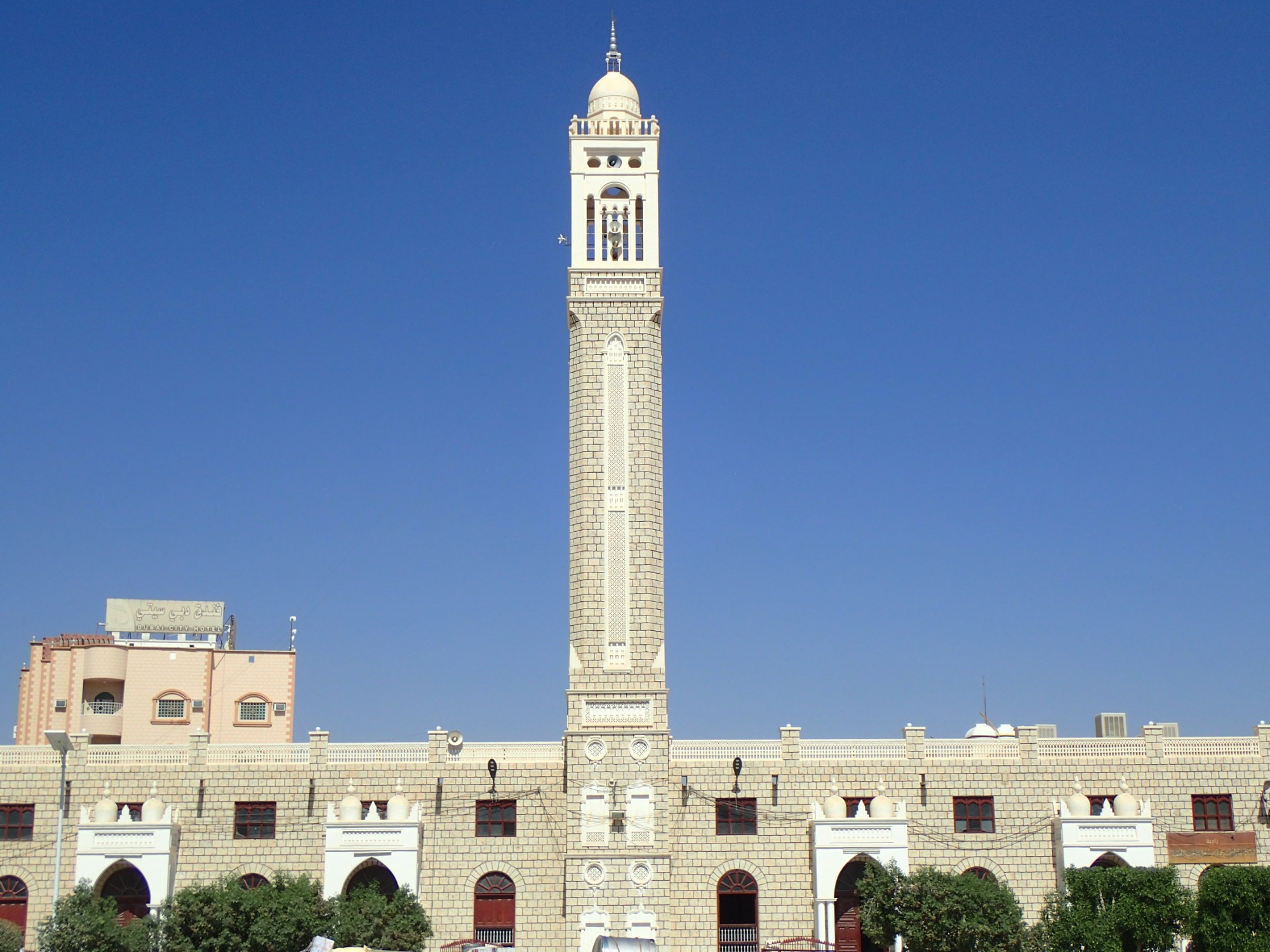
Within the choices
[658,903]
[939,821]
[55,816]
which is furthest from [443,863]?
[939,821]

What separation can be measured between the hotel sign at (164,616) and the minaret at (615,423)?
83.8ft

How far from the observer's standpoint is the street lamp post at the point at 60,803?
4469cm

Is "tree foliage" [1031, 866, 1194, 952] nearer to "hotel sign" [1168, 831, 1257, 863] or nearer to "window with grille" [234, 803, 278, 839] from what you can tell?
"hotel sign" [1168, 831, 1257, 863]

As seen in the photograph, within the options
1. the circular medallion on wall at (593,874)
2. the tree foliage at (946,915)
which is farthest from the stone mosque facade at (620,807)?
the tree foliage at (946,915)

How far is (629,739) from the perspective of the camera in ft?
151

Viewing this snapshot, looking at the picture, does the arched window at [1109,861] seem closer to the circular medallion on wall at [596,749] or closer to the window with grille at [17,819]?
the circular medallion on wall at [596,749]

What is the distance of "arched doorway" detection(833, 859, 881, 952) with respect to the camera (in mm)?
46156

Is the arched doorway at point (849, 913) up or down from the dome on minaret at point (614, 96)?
down

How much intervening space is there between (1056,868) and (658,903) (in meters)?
12.1

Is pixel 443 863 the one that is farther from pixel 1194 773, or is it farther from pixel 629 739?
pixel 1194 773

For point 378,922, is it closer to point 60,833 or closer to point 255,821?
point 255,821

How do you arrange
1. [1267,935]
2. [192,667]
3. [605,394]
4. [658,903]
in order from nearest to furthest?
[1267,935]
[658,903]
[605,394]
[192,667]

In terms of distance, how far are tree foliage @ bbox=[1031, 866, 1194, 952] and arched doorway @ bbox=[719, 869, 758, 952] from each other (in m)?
8.24

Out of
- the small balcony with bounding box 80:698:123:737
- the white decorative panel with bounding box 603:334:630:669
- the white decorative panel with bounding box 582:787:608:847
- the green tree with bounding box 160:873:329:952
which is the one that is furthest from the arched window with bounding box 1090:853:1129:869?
the small balcony with bounding box 80:698:123:737
